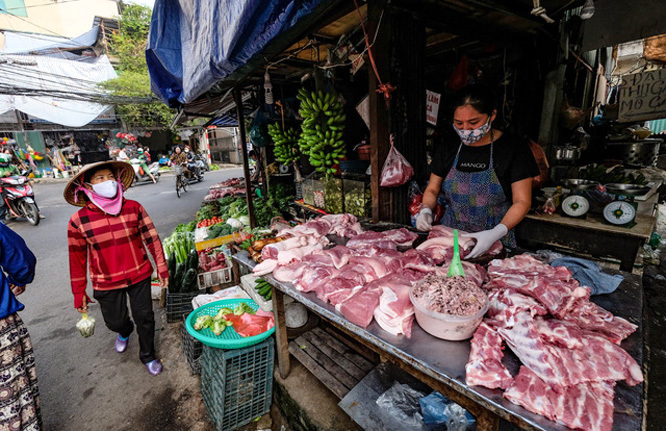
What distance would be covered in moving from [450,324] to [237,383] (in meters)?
2.20

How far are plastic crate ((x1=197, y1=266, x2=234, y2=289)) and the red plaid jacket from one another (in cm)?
125

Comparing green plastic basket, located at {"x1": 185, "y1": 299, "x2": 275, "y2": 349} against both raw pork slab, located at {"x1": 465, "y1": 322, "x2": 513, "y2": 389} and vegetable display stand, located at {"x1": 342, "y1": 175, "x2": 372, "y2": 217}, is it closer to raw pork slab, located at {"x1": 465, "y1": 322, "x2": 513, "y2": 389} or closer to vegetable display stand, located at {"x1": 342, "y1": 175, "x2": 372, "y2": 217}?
vegetable display stand, located at {"x1": 342, "y1": 175, "x2": 372, "y2": 217}

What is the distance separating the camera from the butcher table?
1070mm

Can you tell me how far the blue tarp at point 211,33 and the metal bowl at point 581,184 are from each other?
4526mm

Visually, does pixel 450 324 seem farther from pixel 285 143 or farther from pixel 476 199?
pixel 285 143

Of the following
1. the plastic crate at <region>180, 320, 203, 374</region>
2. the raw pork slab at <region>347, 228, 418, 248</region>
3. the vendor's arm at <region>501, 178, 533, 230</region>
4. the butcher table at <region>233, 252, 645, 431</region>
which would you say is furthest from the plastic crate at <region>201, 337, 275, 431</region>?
the vendor's arm at <region>501, 178, 533, 230</region>

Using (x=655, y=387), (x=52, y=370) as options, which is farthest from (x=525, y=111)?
(x=52, y=370)

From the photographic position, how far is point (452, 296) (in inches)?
58.5

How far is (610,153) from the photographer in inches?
328

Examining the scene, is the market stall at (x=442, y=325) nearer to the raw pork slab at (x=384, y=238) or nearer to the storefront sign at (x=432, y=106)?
the raw pork slab at (x=384, y=238)

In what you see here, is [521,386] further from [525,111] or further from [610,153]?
[610,153]

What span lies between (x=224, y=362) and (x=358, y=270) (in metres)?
1.51

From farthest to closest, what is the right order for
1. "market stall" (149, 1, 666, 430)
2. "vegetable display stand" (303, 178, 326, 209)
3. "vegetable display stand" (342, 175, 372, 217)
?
"vegetable display stand" (303, 178, 326, 209), "vegetable display stand" (342, 175, 372, 217), "market stall" (149, 1, 666, 430)

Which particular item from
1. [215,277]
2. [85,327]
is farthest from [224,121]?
[85,327]
